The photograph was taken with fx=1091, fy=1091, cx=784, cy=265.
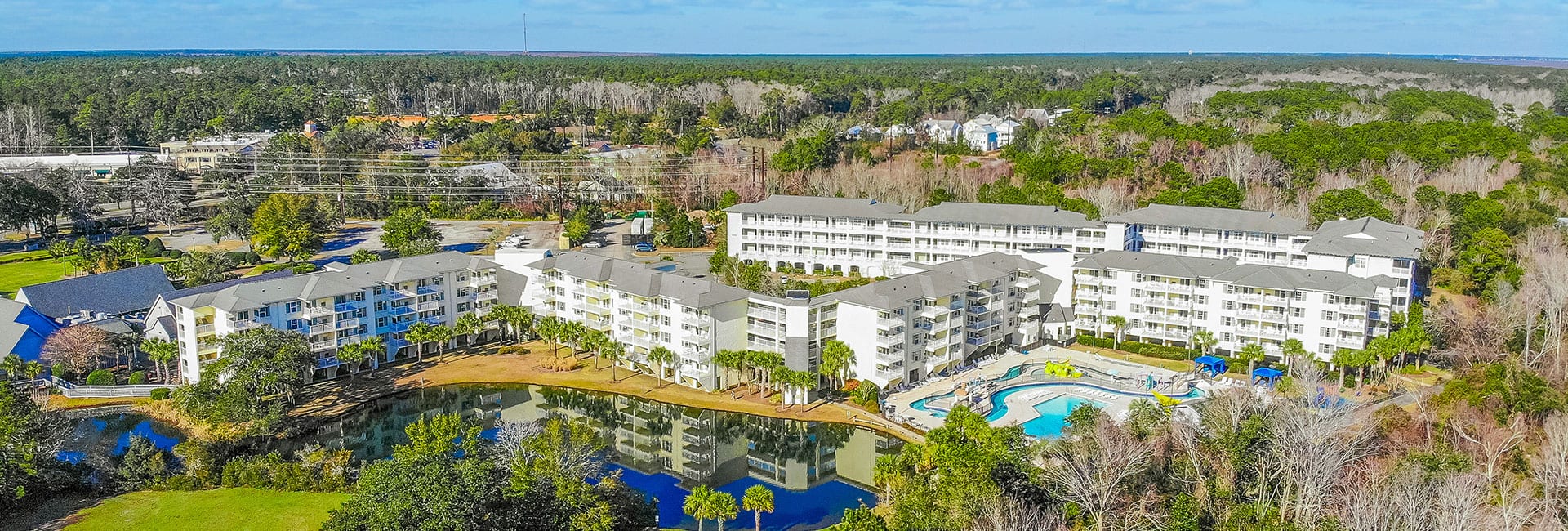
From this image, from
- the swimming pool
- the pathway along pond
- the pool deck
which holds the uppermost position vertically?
the pool deck

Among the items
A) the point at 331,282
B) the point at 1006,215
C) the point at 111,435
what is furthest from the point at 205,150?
the point at 1006,215

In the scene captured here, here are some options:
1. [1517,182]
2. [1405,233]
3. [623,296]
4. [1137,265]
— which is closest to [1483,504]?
[1137,265]

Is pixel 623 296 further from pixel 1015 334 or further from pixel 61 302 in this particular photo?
pixel 61 302

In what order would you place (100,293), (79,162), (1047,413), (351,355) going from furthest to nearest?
1. (79,162)
2. (100,293)
3. (351,355)
4. (1047,413)

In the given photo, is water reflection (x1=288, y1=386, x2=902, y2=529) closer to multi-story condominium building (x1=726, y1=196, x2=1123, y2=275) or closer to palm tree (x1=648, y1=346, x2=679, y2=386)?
palm tree (x1=648, y1=346, x2=679, y2=386)

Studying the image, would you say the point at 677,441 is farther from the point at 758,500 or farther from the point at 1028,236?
the point at 1028,236

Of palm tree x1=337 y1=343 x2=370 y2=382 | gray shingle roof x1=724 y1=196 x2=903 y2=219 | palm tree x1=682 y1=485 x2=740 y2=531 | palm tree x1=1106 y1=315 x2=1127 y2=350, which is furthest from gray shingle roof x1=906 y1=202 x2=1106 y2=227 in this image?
palm tree x1=682 y1=485 x2=740 y2=531
